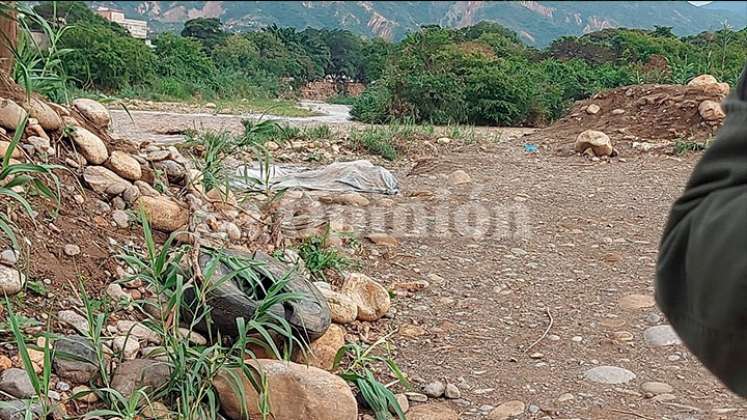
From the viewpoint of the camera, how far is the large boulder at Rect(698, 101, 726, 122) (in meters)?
8.25

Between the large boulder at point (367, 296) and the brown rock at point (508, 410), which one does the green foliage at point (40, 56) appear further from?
the brown rock at point (508, 410)

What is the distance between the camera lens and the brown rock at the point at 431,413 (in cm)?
241

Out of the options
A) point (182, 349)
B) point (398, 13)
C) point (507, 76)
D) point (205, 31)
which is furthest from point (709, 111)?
point (398, 13)

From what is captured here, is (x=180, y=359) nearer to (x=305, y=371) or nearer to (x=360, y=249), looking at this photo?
(x=305, y=371)

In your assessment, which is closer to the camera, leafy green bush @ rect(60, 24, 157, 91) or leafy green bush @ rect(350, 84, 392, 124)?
leafy green bush @ rect(350, 84, 392, 124)

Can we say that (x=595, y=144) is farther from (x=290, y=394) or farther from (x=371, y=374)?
(x=290, y=394)

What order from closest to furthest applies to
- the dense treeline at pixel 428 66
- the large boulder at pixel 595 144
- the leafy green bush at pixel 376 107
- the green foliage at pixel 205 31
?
the large boulder at pixel 595 144, the dense treeline at pixel 428 66, the leafy green bush at pixel 376 107, the green foliage at pixel 205 31

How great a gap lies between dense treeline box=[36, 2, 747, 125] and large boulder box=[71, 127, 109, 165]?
4.18m

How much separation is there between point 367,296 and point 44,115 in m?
1.36

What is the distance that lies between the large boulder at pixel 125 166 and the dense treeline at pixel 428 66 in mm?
4144

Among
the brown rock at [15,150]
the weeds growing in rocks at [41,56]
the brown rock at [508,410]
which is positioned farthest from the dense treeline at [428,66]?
the brown rock at [508,410]

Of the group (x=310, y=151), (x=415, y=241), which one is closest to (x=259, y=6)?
(x=310, y=151)

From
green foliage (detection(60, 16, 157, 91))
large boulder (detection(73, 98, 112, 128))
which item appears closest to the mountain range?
green foliage (detection(60, 16, 157, 91))

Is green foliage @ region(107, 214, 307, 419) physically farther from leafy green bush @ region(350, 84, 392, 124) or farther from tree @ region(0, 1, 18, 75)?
leafy green bush @ region(350, 84, 392, 124)
